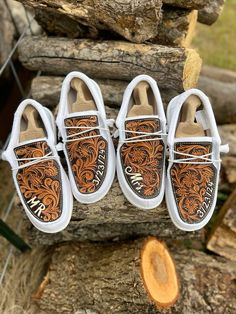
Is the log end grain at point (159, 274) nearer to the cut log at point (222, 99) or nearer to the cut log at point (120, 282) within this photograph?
the cut log at point (120, 282)

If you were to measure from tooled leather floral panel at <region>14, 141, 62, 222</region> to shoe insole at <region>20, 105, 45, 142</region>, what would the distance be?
48 mm

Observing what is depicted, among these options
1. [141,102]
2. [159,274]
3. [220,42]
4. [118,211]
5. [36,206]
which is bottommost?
[220,42]

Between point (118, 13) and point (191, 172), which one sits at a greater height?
point (118, 13)

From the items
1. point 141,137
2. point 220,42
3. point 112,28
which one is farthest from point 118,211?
point 220,42

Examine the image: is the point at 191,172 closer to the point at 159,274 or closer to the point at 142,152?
the point at 142,152

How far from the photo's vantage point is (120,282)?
154cm

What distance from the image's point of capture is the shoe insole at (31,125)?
1.50 meters

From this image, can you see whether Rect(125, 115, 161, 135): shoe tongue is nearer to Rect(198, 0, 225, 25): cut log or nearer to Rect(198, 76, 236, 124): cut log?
Rect(198, 0, 225, 25): cut log

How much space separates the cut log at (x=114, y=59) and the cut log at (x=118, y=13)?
59 millimetres

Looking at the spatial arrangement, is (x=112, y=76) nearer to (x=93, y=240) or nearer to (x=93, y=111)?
(x=93, y=111)

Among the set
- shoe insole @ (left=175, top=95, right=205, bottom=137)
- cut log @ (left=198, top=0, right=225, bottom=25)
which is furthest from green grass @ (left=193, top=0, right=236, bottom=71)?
shoe insole @ (left=175, top=95, right=205, bottom=137)

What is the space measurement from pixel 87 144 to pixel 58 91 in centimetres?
39

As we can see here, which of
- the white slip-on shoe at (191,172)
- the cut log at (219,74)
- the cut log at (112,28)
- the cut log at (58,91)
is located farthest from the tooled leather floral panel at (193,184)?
the cut log at (219,74)

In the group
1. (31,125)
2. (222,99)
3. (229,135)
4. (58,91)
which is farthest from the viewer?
(222,99)
